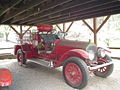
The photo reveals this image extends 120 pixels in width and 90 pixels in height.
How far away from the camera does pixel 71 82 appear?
2.83 meters

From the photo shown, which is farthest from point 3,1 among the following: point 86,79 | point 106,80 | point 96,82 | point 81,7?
point 106,80

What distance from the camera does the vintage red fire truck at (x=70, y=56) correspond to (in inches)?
104

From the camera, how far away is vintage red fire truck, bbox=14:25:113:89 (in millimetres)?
2642

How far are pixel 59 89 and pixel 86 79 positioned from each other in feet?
2.23

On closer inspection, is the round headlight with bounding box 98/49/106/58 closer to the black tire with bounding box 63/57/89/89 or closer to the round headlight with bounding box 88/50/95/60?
the round headlight with bounding box 88/50/95/60

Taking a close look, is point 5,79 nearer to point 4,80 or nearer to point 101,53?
point 4,80

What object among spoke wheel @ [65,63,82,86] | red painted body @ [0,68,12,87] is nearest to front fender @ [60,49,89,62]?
spoke wheel @ [65,63,82,86]

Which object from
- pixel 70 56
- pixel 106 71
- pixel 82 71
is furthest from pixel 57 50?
pixel 106 71

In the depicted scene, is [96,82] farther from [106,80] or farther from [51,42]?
[51,42]

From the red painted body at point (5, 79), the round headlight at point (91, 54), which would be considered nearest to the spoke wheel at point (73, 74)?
the round headlight at point (91, 54)

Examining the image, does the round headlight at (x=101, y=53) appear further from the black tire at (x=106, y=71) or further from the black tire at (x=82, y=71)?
the black tire at (x=82, y=71)

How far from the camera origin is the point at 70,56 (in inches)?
118

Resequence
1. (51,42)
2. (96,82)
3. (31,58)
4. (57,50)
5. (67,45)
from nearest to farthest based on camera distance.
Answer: (96,82), (67,45), (57,50), (51,42), (31,58)

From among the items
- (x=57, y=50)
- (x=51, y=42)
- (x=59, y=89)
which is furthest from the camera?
(x=51, y=42)
